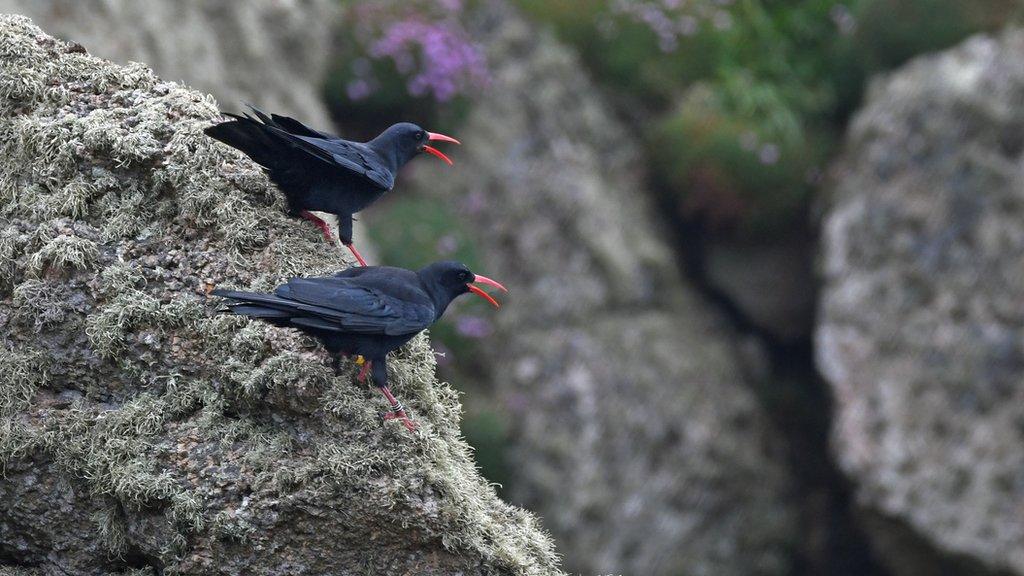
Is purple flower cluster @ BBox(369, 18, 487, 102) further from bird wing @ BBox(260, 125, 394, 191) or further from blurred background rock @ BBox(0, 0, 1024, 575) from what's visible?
bird wing @ BBox(260, 125, 394, 191)

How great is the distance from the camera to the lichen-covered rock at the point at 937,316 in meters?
8.77

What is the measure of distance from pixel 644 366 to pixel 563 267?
1134mm

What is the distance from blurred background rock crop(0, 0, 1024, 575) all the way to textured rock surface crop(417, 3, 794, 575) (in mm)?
26

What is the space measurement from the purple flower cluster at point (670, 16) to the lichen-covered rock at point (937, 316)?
7.76ft

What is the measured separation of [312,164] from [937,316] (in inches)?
257

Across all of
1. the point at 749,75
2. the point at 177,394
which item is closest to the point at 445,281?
the point at 177,394

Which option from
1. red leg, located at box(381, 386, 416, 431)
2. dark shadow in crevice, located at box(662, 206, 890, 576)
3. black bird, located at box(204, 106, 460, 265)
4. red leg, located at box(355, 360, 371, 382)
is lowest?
red leg, located at box(381, 386, 416, 431)

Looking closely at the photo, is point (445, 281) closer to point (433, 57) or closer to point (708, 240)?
point (433, 57)

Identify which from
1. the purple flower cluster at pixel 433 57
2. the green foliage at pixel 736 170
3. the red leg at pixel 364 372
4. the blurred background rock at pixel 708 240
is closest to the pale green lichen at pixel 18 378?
the red leg at pixel 364 372

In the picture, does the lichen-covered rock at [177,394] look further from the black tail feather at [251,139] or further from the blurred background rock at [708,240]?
the blurred background rock at [708,240]

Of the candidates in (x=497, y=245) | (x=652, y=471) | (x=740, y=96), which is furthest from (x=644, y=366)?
(x=740, y=96)

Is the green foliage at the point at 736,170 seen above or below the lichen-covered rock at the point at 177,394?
above

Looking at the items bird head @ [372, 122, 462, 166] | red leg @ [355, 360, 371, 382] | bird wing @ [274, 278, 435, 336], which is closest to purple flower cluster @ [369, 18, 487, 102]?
bird head @ [372, 122, 462, 166]

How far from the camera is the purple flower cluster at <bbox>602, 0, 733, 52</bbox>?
1138cm
